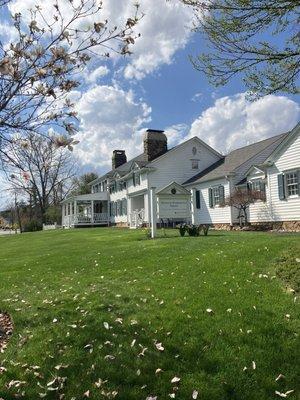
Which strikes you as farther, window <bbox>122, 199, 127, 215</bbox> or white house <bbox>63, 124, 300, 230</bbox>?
window <bbox>122, 199, 127, 215</bbox>

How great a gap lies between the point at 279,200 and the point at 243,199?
2.18 metres

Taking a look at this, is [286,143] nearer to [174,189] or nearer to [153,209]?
[153,209]

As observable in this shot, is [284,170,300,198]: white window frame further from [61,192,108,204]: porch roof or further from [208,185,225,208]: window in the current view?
[61,192,108,204]: porch roof

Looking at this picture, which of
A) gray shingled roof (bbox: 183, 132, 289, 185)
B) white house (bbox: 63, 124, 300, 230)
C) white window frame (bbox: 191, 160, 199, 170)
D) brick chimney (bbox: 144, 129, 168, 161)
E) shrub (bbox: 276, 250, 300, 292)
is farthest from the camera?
brick chimney (bbox: 144, 129, 168, 161)


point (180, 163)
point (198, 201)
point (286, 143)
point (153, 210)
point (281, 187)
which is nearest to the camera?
point (153, 210)

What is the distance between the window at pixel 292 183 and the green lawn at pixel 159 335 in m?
12.0

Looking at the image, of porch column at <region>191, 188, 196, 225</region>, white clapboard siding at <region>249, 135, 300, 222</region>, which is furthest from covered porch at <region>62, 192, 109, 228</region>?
white clapboard siding at <region>249, 135, 300, 222</region>

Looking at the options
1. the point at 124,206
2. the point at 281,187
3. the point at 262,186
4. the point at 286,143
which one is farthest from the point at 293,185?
the point at 124,206

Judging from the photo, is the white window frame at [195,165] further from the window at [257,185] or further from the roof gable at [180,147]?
the window at [257,185]

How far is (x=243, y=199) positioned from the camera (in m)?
23.6

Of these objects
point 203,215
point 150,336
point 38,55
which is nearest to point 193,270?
point 150,336

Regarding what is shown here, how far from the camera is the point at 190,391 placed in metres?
4.44

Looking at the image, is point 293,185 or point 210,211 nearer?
point 293,185

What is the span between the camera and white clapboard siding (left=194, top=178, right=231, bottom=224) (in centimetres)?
2700
